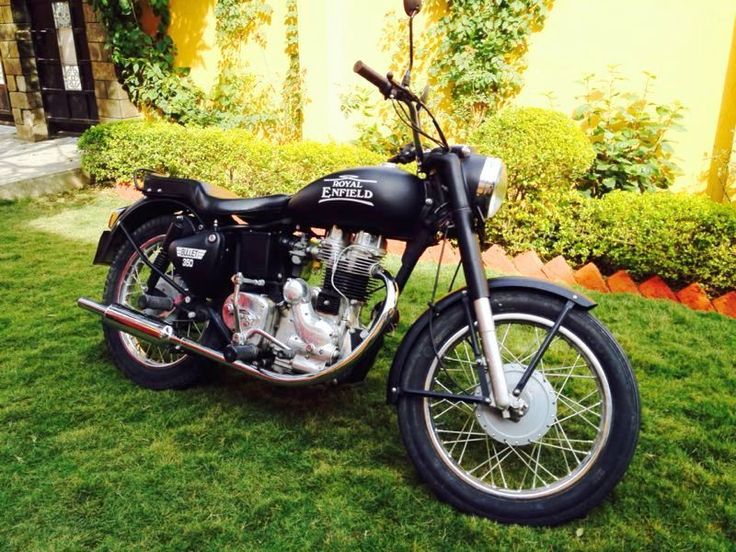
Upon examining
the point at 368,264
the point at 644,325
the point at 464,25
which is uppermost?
the point at 464,25

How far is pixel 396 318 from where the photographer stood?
8.39 feet

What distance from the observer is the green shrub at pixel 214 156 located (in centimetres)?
549

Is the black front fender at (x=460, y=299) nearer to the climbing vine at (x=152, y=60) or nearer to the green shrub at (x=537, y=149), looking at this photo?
the green shrub at (x=537, y=149)

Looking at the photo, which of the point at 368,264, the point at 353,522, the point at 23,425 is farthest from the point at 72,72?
the point at 353,522

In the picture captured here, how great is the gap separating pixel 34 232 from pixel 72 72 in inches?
167

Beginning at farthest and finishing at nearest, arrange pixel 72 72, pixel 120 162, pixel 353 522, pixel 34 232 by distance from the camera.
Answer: pixel 72 72, pixel 120 162, pixel 34 232, pixel 353 522

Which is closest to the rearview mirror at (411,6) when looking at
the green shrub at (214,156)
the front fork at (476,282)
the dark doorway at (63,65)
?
the front fork at (476,282)

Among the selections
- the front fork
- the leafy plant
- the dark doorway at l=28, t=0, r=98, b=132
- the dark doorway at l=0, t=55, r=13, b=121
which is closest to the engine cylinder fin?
the front fork

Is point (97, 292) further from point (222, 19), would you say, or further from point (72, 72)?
point (72, 72)

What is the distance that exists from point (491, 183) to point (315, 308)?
2.99 feet

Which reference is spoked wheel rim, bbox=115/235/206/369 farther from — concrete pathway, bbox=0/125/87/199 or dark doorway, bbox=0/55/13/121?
dark doorway, bbox=0/55/13/121

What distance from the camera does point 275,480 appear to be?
7.77 ft

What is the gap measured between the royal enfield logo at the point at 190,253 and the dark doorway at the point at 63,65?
7054 millimetres

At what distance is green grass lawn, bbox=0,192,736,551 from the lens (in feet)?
6.82
